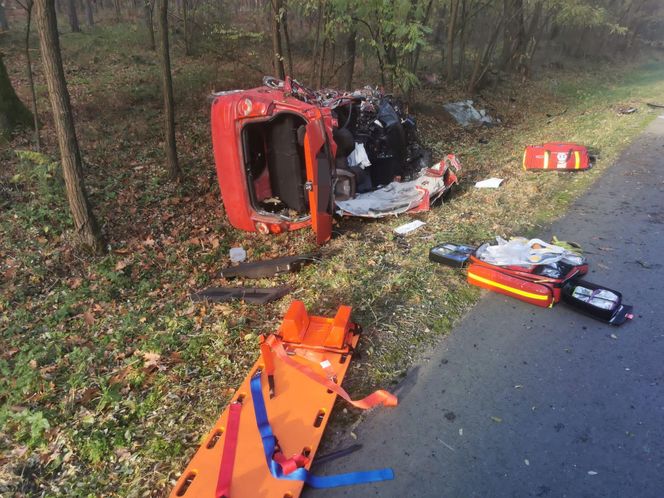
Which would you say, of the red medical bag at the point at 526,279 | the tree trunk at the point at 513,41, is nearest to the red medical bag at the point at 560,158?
the red medical bag at the point at 526,279

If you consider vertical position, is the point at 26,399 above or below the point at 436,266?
below

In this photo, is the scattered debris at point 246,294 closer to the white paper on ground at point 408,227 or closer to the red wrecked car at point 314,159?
the red wrecked car at point 314,159

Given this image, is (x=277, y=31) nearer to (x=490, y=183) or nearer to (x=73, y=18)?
(x=490, y=183)

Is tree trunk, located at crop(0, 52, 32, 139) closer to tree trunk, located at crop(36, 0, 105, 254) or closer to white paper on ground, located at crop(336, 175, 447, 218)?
tree trunk, located at crop(36, 0, 105, 254)

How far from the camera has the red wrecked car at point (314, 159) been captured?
5320 mm

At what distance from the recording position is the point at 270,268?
4.85 meters

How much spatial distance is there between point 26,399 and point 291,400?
2.18 m

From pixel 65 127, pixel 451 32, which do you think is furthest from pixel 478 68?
pixel 65 127

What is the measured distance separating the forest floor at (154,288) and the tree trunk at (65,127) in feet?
1.07

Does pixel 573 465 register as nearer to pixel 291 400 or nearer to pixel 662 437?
pixel 662 437

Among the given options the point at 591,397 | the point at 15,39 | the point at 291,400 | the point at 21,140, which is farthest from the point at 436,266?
the point at 15,39

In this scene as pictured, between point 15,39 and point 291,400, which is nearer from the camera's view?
point 291,400

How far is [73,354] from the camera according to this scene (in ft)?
12.6

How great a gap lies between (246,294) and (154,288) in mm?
1638
